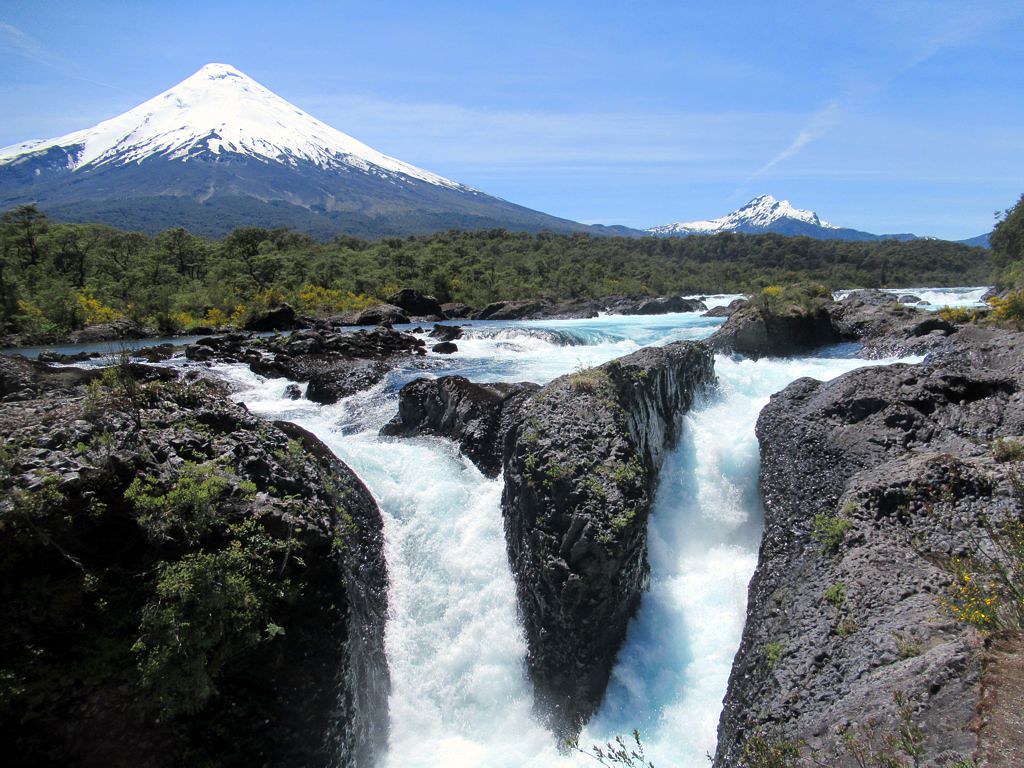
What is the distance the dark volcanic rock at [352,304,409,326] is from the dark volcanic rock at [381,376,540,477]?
2367 centimetres

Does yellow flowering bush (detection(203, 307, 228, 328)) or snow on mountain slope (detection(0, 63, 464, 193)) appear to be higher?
snow on mountain slope (detection(0, 63, 464, 193))

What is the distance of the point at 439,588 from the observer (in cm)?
742

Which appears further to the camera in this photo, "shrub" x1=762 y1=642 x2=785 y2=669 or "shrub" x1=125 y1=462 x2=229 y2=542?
"shrub" x1=762 y1=642 x2=785 y2=669

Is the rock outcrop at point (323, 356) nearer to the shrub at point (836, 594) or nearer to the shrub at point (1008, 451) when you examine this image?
the shrub at point (836, 594)

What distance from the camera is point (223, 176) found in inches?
6678

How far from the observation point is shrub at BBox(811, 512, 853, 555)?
→ 5.67 m

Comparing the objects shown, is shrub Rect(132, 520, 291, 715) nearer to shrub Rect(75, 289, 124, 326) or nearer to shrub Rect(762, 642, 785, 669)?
shrub Rect(762, 642, 785, 669)

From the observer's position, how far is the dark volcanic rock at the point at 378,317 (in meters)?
35.0

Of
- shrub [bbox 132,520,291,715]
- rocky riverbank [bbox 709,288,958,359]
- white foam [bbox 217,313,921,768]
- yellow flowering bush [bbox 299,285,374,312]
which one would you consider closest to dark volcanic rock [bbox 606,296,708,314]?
yellow flowering bush [bbox 299,285,374,312]

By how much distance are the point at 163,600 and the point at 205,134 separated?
223341 mm

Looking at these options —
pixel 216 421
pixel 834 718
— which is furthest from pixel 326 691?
pixel 834 718

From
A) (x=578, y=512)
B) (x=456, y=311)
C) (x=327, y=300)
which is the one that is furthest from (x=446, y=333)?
(x=578, y=512)

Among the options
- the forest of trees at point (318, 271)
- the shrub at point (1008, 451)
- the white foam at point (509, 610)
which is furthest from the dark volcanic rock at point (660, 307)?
the shrub at point (1008, 451)

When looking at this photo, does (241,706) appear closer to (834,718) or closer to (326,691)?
(326,691)
